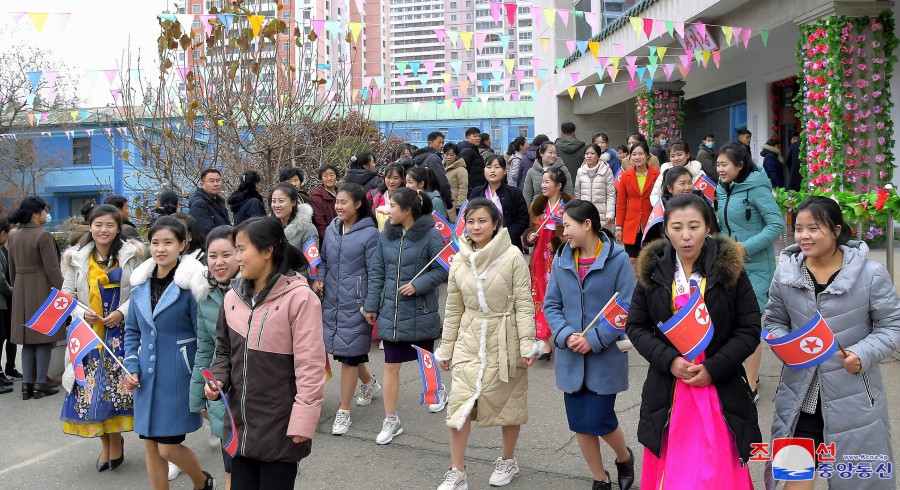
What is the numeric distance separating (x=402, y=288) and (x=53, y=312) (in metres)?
2.23

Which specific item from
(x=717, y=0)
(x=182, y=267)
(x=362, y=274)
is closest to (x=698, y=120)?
(x=717, y=0)

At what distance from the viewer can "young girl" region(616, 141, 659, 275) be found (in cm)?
883

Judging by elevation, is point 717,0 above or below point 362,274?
above

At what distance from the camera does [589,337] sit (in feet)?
14.3

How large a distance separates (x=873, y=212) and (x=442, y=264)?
404cm

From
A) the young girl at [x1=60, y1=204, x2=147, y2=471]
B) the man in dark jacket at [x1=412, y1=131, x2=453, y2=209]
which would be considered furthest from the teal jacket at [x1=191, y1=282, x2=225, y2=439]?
the man in dark jacket at [x1=412, y1=131, x2=453, y2=209]

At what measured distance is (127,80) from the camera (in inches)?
439

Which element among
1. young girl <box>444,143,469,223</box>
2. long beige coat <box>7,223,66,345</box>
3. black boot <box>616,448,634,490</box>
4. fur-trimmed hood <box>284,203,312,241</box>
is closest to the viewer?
black boot <box>616,448,634,490</box>

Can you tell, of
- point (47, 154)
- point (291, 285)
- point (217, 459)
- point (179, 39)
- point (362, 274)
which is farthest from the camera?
point (47, 154)

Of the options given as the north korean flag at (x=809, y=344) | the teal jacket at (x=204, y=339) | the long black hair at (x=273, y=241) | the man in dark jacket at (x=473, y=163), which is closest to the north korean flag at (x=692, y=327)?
the north korean flag at (x=809, y=344)

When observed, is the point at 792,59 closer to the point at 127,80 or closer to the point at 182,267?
the point at 127,80

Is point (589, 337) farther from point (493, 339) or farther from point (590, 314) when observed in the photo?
point (493, 339)

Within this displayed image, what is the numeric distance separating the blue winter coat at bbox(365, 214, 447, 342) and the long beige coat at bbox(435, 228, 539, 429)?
37.2 inches

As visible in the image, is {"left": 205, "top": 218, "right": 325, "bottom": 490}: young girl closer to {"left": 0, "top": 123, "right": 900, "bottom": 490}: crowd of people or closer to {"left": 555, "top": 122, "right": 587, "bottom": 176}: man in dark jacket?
{"left": 0, "top": 123, "right": 900, "bottom": 490}: crowd of people
